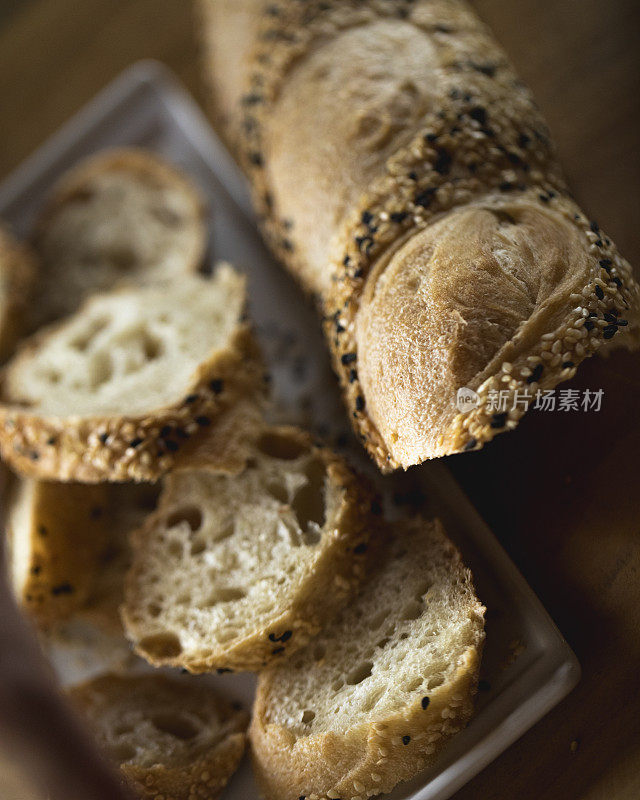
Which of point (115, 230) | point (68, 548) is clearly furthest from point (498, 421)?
point (115, 230)

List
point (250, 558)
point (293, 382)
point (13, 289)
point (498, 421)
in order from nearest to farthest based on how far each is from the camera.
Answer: point (498, 421), point (250, 558), point (293, 382), point (13, 289)

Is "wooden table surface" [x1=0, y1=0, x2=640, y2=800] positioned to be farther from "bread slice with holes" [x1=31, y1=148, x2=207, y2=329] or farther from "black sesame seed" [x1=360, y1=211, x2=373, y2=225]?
"bread slice with holes" [x1=31, y1=148, x2=207, y2=329]

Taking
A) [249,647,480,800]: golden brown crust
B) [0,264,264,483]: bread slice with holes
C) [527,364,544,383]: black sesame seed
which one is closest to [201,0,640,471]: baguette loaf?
[527,364,544,383]: black sesame seed

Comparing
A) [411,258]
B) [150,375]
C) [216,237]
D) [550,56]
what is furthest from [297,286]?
[550,56]

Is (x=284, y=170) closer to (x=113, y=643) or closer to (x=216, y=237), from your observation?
(x=216, y=237)

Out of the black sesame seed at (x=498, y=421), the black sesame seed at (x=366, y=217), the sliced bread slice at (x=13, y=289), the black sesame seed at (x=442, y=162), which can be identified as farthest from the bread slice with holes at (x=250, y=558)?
the sliced bread slice at (x=13, y=289)

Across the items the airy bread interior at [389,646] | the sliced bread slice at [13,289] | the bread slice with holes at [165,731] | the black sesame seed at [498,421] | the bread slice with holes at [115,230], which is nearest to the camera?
the black sesame seed at [498,421]

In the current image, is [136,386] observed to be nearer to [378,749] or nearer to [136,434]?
[136,434]

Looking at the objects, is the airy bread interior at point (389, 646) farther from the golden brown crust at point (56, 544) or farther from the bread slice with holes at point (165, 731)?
the golden brown crust at point (56, 544)
